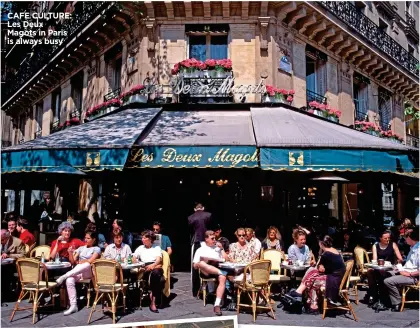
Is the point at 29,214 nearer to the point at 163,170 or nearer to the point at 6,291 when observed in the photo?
the point at 163,170

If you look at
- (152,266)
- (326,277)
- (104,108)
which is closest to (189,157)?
(152,266)

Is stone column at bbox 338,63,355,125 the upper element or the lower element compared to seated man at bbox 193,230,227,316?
upper

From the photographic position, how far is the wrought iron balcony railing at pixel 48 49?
11.7 metres

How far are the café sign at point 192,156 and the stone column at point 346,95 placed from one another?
6.09m

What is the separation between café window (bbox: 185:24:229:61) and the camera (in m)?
10.5

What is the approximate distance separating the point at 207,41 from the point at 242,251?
635cm

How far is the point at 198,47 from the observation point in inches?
422

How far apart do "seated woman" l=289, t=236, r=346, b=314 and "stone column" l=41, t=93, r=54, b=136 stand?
13.0 metres

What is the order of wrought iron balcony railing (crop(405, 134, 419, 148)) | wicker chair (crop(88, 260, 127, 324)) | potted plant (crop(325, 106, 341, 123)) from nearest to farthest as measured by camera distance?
wicker chair (crop(88, 260, 127, 324)), potted plant (crop(325, 106, 341, 123)), wrought iron balcony railing (crop(405, 134, 419, 148))

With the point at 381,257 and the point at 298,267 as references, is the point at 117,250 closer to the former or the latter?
the point at 298,267

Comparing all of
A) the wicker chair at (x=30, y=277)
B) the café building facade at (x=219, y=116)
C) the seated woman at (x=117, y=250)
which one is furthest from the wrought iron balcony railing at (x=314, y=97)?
the wicker chair at (x=30, y=277)

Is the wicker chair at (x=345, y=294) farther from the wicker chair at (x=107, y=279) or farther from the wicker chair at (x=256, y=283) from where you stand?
the wicker chair at (x=107, y=279)

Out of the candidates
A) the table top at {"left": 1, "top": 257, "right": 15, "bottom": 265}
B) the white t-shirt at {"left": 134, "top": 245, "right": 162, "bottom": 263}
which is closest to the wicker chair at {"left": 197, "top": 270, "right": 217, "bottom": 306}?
the white t-shirt at {"left": 134, "top": 245, "right": 162, "bottom": 263}

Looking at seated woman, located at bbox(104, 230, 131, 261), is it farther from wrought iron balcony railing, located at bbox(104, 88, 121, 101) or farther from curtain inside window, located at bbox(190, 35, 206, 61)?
wrought iron balcony railing, located at bbox(104, 88, 121, 101)
